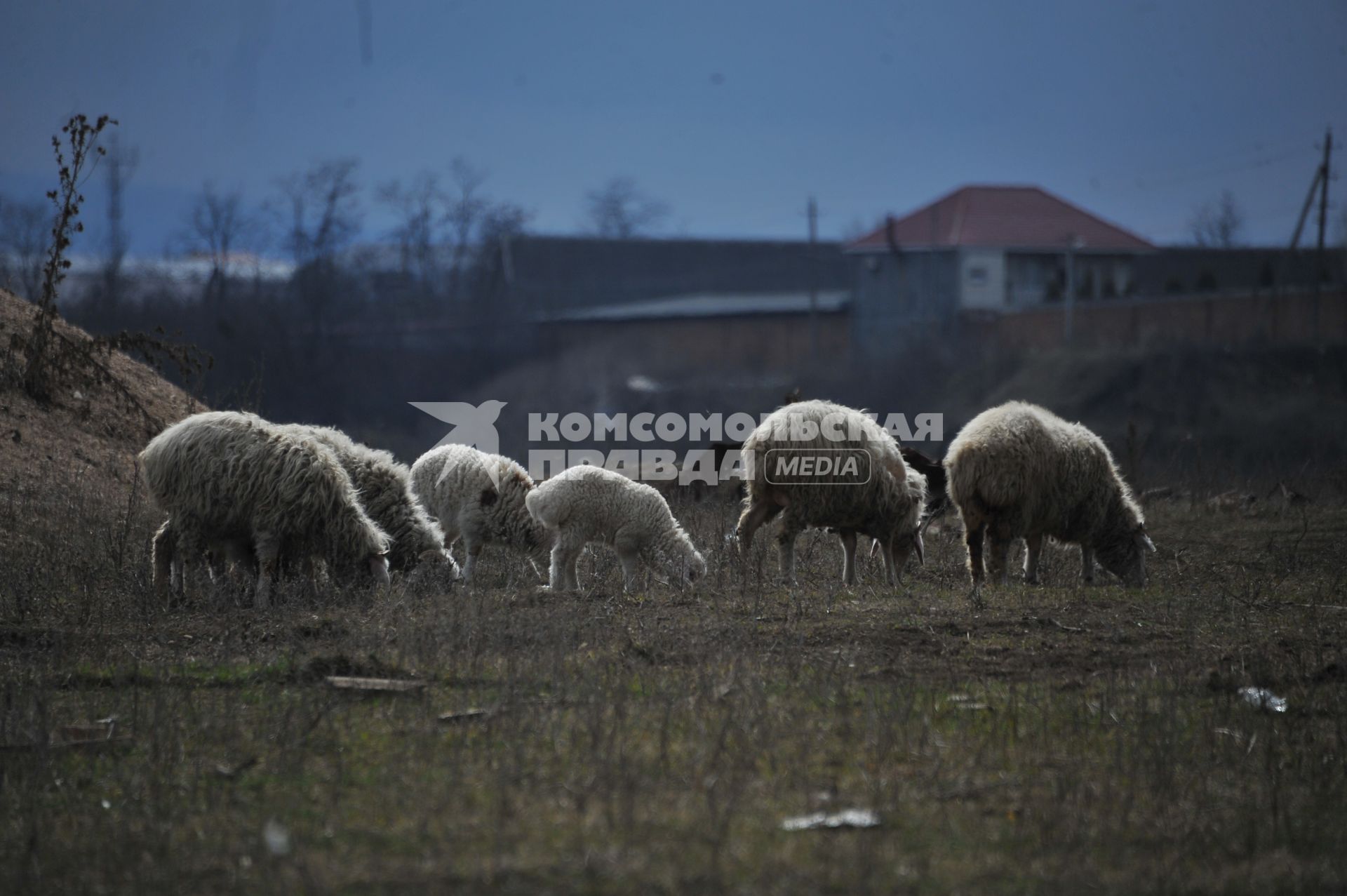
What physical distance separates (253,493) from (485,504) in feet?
8.08

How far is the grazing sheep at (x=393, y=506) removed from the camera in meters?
10.6

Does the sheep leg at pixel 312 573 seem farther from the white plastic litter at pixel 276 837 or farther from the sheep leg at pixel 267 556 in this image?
the white plastic litter at pixel 276 837

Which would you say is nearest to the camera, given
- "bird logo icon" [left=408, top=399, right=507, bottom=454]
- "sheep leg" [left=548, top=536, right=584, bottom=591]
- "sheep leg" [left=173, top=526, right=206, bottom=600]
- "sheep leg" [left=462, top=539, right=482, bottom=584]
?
"sheep leg" [left=173, top=526, right=206, bottom=600]

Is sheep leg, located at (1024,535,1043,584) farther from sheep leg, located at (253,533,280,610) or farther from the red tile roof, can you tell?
the red tile roof

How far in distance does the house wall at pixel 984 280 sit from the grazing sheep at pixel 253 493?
1734 inches

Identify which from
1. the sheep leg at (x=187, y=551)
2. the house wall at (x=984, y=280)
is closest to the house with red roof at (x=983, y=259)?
the house wall at (x=984, y=280)

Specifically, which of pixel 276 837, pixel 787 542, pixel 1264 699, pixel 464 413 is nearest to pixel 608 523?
pixel 787 542

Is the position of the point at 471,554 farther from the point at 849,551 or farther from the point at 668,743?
the point at 668,743

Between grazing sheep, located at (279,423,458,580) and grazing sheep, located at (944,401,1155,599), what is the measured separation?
4.29 m

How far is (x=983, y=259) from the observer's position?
51.1 meters

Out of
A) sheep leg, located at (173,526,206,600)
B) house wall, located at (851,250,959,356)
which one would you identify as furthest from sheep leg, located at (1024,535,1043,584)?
house wall, located at (851,250,959,356)

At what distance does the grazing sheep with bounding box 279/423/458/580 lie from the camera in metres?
10.6

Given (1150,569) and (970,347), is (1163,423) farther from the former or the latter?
(1150,569)

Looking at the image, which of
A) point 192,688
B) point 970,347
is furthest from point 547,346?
point 192,688
